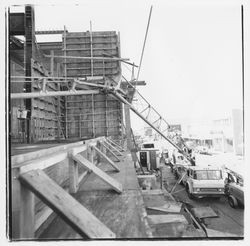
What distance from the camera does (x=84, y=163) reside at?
258 centimetres

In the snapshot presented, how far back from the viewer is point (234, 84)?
8.86 feet

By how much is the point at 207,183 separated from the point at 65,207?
9.63m

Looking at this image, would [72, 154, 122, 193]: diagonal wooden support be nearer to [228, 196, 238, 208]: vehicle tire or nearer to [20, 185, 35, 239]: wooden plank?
[20, 185, 35, 239]: wooden plank

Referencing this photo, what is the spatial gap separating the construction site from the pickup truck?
9 centimetres

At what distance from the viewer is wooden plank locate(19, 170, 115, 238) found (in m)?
1.35

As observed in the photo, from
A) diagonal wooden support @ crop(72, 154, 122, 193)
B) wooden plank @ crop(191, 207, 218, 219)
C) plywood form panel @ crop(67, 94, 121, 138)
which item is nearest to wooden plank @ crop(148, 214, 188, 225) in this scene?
diagonal wooden support @ crop(72, 154, 122, 193)

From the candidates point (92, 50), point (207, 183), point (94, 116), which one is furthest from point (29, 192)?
point (92, 50)

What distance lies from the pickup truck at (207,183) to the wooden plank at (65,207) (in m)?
9.06

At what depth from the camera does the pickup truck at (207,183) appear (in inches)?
348

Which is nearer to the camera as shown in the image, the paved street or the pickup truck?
the paved street

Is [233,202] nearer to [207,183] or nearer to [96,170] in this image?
[207,183]

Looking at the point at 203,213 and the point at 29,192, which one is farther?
the point at 203,213

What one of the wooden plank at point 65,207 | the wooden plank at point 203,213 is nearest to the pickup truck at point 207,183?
the wooden plank at point 203,213
